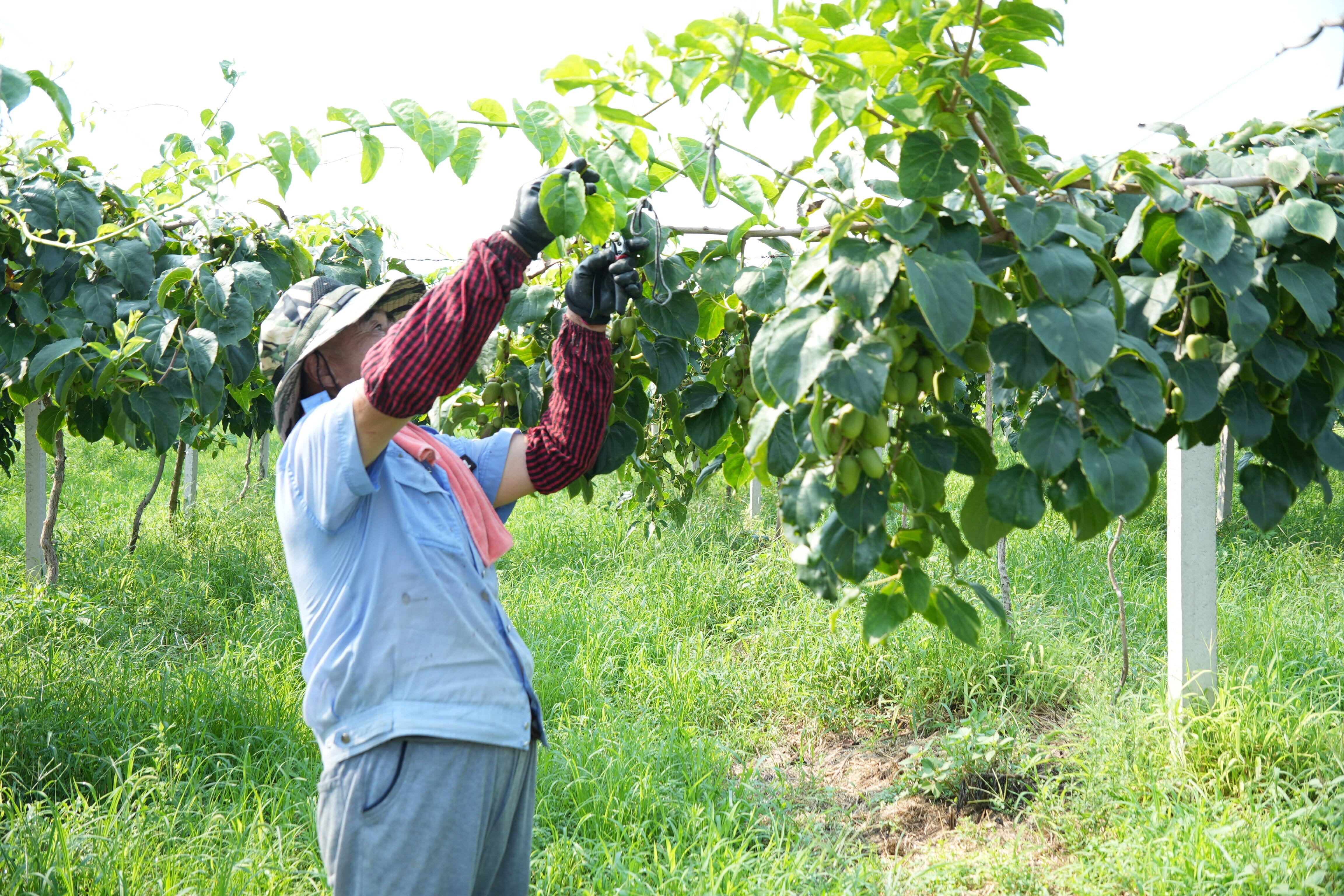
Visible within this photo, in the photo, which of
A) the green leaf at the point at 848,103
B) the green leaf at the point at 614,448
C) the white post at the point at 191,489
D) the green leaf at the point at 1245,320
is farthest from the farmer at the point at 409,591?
the white post at the point at 191,489

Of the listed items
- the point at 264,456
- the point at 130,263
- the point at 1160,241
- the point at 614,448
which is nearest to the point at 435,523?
the point at 614,448

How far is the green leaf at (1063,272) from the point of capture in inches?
34.0

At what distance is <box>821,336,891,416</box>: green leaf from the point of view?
808 millimetres

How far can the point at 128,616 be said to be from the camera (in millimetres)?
4301

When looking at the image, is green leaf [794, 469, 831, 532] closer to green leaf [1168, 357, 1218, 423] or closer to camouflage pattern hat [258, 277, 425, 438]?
green leaf [1168, 357, 1218, 423]

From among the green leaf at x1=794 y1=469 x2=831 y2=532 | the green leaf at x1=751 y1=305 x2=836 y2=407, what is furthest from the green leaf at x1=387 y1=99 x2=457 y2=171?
the green leaf at x1=794 y1=469 x2=831 y2=532

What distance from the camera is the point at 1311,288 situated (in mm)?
1056

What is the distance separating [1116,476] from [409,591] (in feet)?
3.15

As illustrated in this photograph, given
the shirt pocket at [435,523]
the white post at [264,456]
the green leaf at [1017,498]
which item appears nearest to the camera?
the green leaf at [1017,498]

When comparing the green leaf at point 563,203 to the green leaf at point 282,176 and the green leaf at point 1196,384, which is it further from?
the green leaf at point 1196,384

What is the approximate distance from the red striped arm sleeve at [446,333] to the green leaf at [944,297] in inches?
23.2

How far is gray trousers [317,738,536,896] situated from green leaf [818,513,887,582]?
0.66m

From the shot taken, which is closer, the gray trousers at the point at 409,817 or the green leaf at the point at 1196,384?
the green leaf at the point at 1196,384

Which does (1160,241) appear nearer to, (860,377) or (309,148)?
(860,377)
